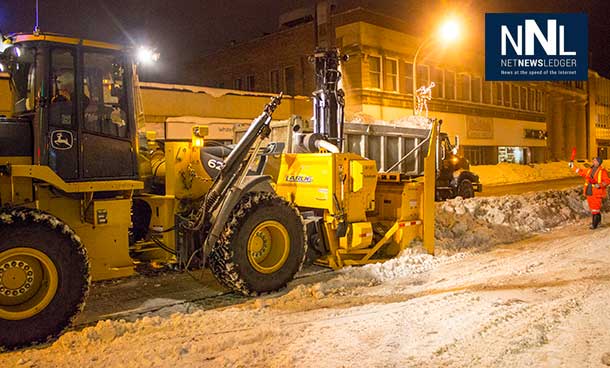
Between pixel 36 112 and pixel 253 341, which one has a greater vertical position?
pixel 36 112

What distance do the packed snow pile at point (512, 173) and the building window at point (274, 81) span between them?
506 inches

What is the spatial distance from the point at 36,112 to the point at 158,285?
2.99m

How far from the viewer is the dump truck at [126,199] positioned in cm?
533

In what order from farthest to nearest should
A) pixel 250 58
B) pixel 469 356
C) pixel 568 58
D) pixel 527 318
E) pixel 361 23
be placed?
pixel 250 58
pixel 361 23
pixel 568 58
pixel 527 318
pixel 469 356

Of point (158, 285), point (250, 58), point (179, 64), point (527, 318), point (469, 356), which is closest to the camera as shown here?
point (469, 356)

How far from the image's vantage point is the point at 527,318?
564cm

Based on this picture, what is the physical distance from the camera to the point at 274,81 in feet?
116

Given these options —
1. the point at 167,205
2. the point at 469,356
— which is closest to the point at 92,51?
the point at 167,205

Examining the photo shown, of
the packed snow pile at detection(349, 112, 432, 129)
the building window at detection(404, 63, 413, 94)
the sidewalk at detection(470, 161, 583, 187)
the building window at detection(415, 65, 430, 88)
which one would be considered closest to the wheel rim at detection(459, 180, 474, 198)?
the packed snow pile at detection(349, 112, 432, 129)

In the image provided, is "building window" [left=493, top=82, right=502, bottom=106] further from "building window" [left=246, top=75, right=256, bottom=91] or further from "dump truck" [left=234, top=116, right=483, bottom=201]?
"dump truck" [left=234, top=116, right=483, bottom=201]

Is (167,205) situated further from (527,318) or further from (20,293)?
(527,318)

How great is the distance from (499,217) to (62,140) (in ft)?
29.8

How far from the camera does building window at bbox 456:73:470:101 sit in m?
36.9

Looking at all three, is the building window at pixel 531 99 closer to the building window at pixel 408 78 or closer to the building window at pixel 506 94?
the building window at pixel 506 94
